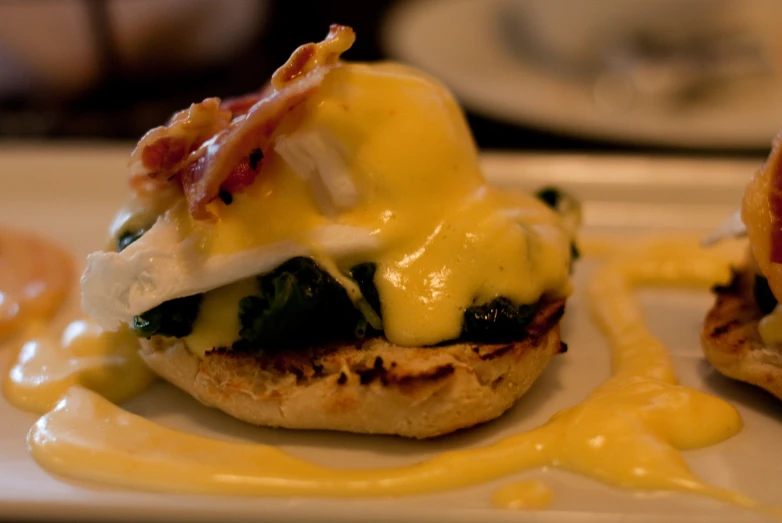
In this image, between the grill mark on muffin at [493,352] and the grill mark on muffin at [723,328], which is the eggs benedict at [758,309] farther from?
the grill mark on muffin at [493,352]

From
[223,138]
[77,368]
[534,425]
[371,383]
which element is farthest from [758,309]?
[77,368]

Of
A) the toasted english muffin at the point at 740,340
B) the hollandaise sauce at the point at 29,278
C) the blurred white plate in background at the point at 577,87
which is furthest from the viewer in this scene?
the blurred white plate in background at the point at 577,87

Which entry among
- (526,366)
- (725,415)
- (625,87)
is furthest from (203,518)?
(625,87)

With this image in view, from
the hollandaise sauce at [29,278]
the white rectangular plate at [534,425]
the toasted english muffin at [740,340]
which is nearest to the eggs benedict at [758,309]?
the toasted english muffin at [740,340]

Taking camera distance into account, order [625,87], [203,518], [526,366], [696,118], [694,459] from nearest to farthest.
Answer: [203,518], [694,459], [526,366], [696,118], [625,87]

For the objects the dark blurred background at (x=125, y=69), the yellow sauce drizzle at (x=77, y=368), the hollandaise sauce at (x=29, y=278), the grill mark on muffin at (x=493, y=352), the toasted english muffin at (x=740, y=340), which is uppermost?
the dark blurred background at (x=125, y=69)

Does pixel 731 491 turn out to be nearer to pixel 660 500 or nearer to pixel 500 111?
pixel 660 500

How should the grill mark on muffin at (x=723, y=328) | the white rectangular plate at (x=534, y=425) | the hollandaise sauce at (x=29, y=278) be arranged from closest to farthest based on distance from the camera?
the white rectangular plate at (x=534, y=425) < the grill mark on muffin at (x=723, y=328) < the hollandaise sauce at (x=29, y=278)
